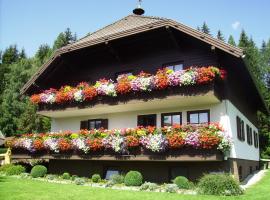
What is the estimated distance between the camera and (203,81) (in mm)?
15750

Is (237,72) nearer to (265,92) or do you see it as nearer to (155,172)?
(155,172)

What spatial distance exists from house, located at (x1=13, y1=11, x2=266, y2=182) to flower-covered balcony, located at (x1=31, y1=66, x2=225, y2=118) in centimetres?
5

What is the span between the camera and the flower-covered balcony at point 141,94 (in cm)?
1603

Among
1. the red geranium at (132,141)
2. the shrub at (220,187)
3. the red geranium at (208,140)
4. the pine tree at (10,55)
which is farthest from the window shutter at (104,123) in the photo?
the pine tree at (10,55)

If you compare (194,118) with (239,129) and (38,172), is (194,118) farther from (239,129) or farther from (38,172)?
(38,172)

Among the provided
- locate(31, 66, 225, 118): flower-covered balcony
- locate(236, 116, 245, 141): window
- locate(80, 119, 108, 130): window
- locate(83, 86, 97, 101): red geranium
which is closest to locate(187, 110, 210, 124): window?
locate(31, 66, 225, 118): flower-covered balcony

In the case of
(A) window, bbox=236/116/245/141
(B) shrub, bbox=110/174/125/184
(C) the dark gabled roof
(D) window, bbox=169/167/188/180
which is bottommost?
(B) shrub, bbox=110/174/125/184

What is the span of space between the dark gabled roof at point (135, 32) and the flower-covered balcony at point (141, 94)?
1.24 metres

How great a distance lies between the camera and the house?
1639 centimetres

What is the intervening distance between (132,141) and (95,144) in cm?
234

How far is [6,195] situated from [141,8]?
55.3ft

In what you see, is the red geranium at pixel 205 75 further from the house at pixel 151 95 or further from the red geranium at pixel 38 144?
the red geranium at pixel 38 144

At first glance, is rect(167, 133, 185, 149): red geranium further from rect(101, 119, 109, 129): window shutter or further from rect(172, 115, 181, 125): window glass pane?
rect(101, 119, 109, 129): window shutter

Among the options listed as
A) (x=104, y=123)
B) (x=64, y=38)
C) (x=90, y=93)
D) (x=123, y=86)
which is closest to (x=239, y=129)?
(x=123, y=86)
